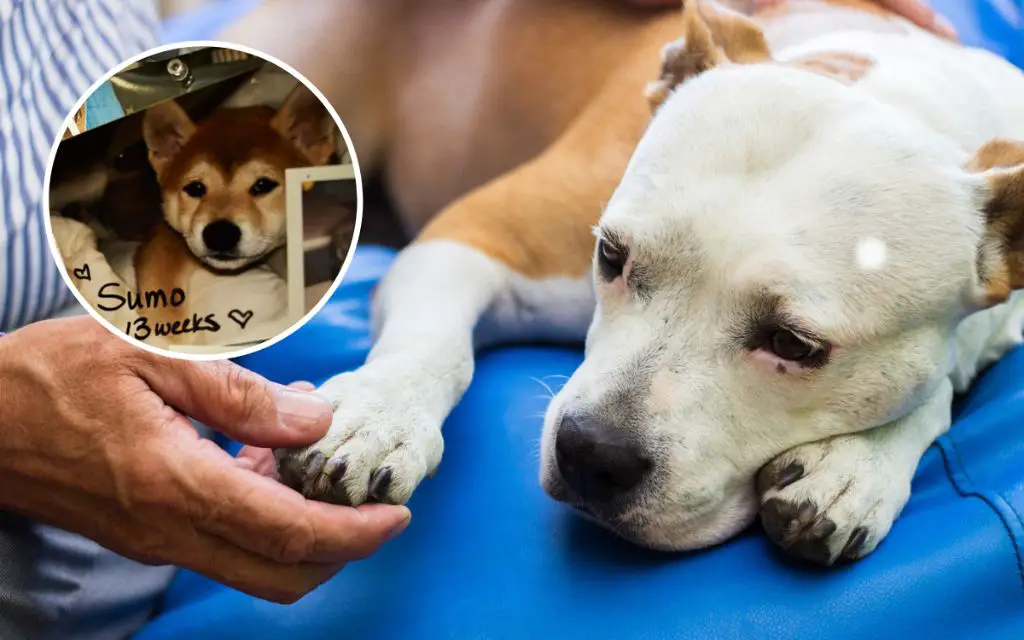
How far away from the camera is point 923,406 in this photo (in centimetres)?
94

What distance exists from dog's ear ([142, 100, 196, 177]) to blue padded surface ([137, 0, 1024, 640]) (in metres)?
0.43

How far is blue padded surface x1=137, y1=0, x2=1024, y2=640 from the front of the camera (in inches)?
30.1

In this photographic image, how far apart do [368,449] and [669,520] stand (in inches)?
10.9

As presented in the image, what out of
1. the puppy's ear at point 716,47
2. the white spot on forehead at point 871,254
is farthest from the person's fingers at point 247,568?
the puppy's ear at point 716,47

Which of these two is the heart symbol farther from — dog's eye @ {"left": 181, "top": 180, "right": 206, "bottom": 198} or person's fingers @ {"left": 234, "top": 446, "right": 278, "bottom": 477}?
person's fingers @ {"left": 234, "top": 446, "right": 278, "bottom": 477}

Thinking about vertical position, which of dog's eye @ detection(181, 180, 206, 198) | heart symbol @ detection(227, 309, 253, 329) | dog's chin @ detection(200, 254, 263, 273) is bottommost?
heart symbol @ detection(227, 309, 253, 329)

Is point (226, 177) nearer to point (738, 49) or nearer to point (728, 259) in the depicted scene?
point (728, 259)

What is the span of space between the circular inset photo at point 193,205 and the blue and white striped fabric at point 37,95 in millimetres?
189

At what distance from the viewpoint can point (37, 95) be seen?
0.88m

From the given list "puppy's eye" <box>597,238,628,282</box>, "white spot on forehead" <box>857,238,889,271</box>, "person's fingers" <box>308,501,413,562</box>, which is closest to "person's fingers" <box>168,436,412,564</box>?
"person's fingers" <box>308,501,413,562</box>

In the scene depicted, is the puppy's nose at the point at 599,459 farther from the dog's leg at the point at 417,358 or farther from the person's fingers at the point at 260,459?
the person's fingers at the point at 260,459

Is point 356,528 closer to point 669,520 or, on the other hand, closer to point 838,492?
point 669,520

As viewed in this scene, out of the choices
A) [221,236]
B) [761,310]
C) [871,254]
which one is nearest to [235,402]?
[221,236]

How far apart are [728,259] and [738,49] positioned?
1.21 ft
